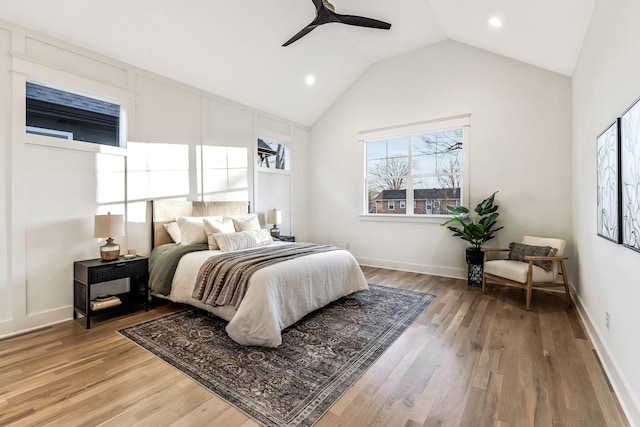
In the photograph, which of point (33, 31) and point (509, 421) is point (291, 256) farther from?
point (33, 31)

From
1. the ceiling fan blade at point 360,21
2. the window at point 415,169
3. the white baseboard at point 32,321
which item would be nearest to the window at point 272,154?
the window at point 415,169

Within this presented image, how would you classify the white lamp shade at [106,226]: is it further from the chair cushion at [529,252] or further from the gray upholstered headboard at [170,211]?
the chair cushion at [529,252]

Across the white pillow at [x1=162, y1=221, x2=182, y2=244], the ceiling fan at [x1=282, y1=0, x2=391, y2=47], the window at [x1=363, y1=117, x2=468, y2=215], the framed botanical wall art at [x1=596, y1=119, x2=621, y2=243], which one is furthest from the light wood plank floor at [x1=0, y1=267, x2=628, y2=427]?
the ceiling fan at [x1=282, y1=0, x2=391, y2=47]

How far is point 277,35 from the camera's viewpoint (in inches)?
164

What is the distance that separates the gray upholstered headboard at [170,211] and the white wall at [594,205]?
4263 millimetres

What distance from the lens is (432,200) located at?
5.05 m

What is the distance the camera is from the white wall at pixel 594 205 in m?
Answer: 1.74

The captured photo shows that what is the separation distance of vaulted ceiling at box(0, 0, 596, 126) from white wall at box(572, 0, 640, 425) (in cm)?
46

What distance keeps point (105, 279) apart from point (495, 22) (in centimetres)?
503

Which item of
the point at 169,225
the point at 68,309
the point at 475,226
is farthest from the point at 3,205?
the point at 475,226

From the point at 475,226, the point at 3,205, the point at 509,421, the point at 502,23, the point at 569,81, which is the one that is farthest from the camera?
the point at 475,226

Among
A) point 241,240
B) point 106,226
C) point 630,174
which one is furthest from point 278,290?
point 630,174

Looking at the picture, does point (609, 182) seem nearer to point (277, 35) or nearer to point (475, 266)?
point (475, 266)

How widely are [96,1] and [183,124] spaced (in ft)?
5.01
